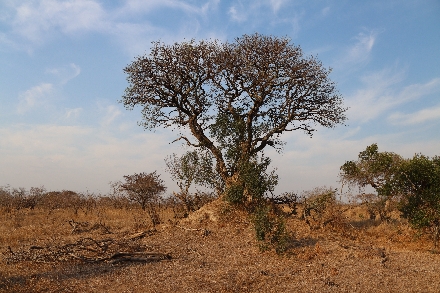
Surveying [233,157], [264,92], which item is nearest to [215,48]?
[264,92]

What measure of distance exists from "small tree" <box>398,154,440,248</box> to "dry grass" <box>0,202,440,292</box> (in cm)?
95

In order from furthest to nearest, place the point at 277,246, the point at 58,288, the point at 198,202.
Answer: the point at 198,202 < the point at 277,246 < the point at 58,288

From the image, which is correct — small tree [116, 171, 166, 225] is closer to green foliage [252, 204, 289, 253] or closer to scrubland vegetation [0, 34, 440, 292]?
scrubland vegetation [0, 34, 440, 292]

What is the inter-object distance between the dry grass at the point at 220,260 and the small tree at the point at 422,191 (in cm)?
95

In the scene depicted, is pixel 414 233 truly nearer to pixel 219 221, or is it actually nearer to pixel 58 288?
pixel 219 221

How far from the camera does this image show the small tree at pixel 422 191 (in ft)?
43.5

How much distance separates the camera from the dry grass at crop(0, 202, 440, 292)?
338 inches

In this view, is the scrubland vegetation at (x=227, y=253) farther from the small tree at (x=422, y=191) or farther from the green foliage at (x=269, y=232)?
the small tree at (x=422, y=191)

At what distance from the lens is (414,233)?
14516mm

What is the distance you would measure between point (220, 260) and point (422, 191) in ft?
26.6

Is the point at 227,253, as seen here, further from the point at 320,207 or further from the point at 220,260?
the point at 320,207

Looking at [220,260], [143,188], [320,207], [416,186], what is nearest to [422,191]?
[416,186]

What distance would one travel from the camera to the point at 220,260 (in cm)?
1129

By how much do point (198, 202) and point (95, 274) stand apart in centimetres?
961
